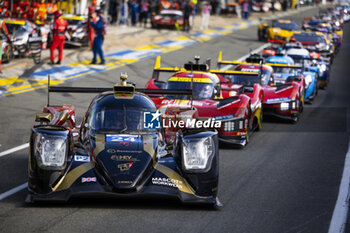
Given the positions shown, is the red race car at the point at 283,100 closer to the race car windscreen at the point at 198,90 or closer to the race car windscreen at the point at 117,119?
the race car windscreen at the point at 198,90

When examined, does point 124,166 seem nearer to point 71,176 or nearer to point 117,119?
point 71,176

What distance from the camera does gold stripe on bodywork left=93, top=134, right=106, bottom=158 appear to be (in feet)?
30.5

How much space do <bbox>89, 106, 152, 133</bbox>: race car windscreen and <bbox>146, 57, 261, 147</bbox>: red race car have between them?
255 cm

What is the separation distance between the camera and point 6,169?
1128 centimetres

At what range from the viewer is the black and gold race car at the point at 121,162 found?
350 inches

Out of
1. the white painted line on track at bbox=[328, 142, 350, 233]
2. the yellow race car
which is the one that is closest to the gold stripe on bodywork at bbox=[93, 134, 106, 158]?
the white painted line on track at bbox=[328, 142, 350, 233]

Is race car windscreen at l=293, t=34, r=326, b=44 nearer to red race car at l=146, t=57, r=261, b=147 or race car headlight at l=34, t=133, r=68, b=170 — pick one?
red race car at l=146, t=57, r=261, b=147

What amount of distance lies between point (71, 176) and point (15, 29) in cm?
1898

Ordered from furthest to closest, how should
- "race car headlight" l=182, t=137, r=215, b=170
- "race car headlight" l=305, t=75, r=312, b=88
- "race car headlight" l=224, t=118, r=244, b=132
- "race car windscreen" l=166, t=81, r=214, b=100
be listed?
"race car headlight" l=305, t=75, r=312, b=88, "race car windscreen" l=166, t=81, r=214, b=100, "race car headlight" l=224, t=118, r=244, b=132, "race car headlight" l=182, t=137, r=215, b=170

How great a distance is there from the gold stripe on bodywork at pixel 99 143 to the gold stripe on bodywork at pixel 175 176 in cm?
73

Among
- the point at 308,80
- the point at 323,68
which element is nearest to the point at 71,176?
the point at 308,80

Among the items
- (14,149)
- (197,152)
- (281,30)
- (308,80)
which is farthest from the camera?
(281,30)

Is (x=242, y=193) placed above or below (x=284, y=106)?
above

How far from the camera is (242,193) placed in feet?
33.8
